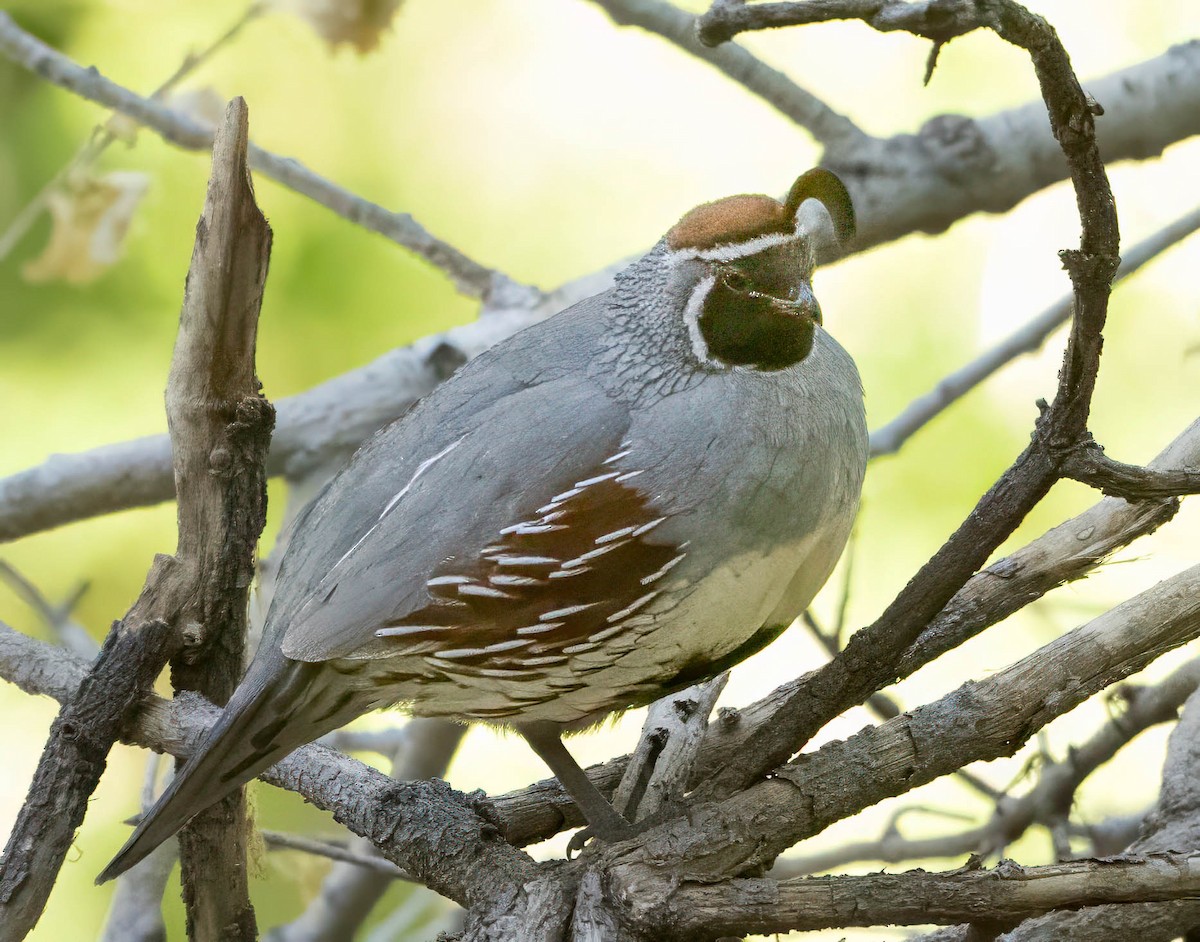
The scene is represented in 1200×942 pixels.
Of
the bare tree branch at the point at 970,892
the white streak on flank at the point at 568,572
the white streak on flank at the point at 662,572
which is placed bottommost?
the bare tree branch at the point at 970,892

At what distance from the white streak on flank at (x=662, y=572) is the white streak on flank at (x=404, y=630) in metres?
0.17

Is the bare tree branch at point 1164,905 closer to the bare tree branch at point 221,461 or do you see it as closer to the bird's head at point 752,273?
the bird's head at point 752,273

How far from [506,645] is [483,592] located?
0.05m

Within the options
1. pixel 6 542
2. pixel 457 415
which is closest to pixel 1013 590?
pixel 457 415

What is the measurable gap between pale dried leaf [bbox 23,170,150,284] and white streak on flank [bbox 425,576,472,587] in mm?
1224

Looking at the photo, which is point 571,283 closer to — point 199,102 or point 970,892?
point 199,102

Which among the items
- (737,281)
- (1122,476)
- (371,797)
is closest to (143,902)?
(371,797)

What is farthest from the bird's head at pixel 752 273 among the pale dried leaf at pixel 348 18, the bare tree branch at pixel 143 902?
the pale dried leaf at pixel 348 18

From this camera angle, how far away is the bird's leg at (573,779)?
125 centimetres

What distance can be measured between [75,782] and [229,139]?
63 centimetres

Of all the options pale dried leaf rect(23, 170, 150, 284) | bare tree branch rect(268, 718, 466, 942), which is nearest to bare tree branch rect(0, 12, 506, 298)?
pale dried leaf rect(23, 170, 150, 284)

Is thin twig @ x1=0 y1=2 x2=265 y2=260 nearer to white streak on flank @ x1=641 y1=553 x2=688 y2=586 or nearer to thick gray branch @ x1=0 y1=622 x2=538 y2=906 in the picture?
thick gray branch @ x1=0 y1=622 x2=538 y2=906

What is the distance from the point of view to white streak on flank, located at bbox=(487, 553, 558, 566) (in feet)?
3.41

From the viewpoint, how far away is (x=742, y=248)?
1.02 metres
